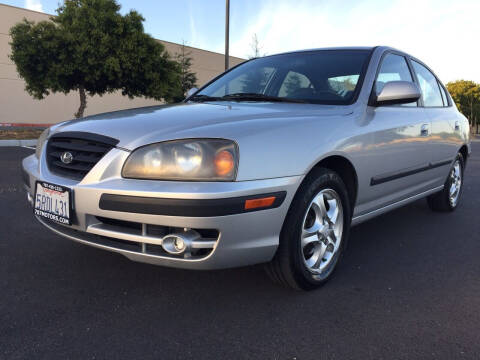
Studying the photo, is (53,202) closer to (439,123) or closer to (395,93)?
(395,93)

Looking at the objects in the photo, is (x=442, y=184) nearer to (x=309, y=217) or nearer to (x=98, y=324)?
(x=309, y=217)

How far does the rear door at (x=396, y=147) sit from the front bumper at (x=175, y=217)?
3.06ft

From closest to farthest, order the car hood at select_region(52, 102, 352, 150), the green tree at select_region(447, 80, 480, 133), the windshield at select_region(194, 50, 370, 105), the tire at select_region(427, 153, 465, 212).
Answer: the car hood at select_region(52, 102, 352, 150)
the windshield at select_region(194, 50, 370, 105)
the tire at select_region(427, 153, 465, 212)
the green tree at select_region(447, 80, 480, 133)

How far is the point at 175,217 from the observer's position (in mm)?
1725

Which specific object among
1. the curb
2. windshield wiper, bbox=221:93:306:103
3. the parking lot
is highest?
windshield wiper, bbox=221:93:306:103

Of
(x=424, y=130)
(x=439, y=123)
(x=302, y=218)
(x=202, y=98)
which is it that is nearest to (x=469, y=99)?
(x=439, y=123)

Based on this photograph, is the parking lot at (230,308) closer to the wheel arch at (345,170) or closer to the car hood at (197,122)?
the wheel arch at (345,170)

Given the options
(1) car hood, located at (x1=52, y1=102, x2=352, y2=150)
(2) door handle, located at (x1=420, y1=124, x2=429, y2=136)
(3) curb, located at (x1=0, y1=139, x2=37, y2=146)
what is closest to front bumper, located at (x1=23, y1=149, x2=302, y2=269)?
(1) car hood, located at (x1=52, y1=102, x2=352, y2=150)

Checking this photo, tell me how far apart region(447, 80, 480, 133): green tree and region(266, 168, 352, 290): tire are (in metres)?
64.0

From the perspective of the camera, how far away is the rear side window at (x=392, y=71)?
9.55 ft

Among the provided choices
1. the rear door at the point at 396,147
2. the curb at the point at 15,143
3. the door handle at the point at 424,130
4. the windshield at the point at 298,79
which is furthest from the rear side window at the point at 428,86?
the curb at the point at 15,143

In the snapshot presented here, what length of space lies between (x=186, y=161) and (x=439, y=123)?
265 cm

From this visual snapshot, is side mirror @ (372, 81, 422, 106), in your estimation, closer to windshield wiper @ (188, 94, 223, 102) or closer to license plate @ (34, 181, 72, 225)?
windshield wiper @ (188, 94, 223, 102)

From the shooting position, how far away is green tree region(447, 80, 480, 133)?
58588 millimetres
